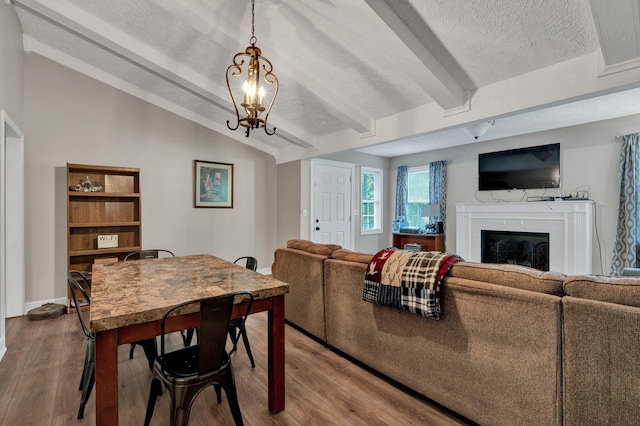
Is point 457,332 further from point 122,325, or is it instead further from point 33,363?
point 33,363

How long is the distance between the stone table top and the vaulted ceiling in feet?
6.75

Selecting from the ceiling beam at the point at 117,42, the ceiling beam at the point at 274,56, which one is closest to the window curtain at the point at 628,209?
the ceiling beam at the point at 274,56

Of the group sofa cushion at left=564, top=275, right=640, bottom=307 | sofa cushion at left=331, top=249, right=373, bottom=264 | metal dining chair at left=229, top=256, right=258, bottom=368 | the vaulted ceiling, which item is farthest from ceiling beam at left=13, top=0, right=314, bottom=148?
sofa cushion at left=564, top=275, right=640, bottom=307

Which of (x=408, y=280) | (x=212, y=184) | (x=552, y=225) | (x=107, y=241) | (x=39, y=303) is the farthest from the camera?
(x=212, y=184)

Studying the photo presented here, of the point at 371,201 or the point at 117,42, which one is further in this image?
the point at 371,201

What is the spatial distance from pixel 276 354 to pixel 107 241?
3276 millimetres

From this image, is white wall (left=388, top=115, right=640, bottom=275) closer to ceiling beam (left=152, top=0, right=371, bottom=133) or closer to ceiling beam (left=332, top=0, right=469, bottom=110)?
ceiling beam (left=332, top=0, right=469, bottom=110)

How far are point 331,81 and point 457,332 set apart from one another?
2.76 meters

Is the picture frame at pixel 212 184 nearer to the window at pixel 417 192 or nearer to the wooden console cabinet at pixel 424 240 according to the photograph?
the wooden console cabinet at pixel 424 240

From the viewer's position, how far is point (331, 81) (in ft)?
11.1

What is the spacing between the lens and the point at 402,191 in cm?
667

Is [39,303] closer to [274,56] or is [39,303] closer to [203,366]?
[203,366]

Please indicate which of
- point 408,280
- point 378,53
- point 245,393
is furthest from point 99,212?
point 408,280

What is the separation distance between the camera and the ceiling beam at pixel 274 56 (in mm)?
2688
